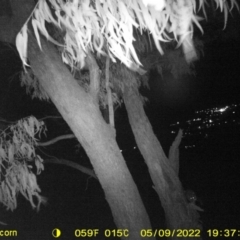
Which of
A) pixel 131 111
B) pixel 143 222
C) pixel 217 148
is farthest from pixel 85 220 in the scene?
pixel 143 222

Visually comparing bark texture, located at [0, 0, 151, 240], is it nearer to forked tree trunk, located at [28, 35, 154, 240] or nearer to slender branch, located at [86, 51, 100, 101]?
forked tree trunk, located at [28, 35, 154, 240]


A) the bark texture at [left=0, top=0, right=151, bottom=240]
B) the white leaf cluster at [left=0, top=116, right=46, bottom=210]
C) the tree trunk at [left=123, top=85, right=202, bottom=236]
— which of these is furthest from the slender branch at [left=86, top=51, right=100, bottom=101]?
the tree trunk at [left=123, top=85, right=202, bottom=236]

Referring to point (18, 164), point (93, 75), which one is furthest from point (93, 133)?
point (18, 164)

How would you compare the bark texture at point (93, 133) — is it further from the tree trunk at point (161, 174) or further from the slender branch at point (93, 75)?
the tree trunk at point (161, 174)

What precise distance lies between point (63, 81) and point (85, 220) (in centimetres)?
1234

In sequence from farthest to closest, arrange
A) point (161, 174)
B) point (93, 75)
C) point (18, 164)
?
point (161, 174)
point (18, 164)
point (93, 75)

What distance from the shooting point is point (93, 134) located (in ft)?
10.2

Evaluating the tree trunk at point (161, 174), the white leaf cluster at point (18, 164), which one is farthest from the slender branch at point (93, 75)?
the tree trunk at point (161, 174)

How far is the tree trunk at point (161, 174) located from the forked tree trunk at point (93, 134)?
64.3 inches

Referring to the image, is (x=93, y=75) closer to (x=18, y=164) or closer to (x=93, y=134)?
(x=93, y=134)

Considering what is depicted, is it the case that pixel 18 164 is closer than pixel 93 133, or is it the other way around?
pixel 93 133

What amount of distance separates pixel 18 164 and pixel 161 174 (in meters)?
1.64

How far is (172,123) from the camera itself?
20.2 m

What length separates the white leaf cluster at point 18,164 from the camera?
14.3 ft
